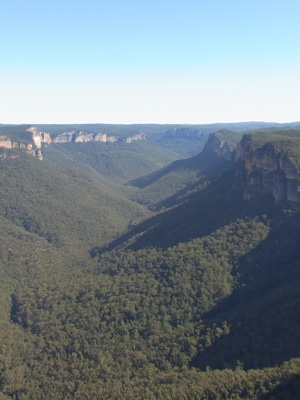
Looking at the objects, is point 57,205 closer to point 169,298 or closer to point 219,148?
point 169,298

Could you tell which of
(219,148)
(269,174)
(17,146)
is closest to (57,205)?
(17,146)

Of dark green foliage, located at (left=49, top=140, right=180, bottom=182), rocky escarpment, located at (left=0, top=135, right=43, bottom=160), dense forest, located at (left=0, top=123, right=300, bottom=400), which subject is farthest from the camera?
dark green foliage, located at (left=49, top=140, right=180, bottom=182)

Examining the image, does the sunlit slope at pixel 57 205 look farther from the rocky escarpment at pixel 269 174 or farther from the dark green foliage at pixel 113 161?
the dark green foliage at pixel 113 161

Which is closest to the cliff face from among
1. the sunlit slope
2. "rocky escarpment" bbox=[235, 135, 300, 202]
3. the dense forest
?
the sunlit slope

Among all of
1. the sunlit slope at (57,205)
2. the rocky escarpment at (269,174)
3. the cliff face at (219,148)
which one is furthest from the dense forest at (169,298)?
the cliff face at (219,148)

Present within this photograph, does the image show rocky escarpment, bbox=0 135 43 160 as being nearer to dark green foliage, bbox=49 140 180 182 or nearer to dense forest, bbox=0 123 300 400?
dense forest, bbox=0 123 300 400

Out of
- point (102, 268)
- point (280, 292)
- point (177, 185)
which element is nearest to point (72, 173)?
point (177, 185)
